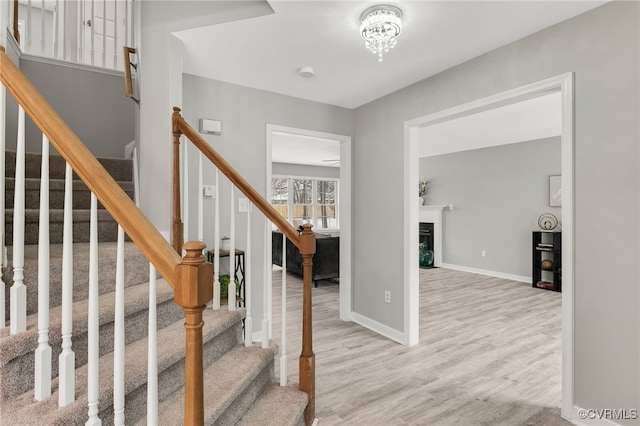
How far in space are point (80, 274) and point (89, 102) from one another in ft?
8.59

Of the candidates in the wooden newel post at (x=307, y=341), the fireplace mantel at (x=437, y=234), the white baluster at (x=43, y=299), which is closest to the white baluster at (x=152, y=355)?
the white baluster at (x=43, y=299)

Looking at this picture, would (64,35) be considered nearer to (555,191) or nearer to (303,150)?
(303,150)

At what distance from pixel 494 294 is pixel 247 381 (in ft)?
15.2

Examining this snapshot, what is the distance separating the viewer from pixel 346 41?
237cm

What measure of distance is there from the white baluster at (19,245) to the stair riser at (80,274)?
7.6 inches

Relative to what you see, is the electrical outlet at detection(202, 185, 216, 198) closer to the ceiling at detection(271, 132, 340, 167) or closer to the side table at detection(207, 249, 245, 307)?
the side table at detection(207, 249, 245, 307)

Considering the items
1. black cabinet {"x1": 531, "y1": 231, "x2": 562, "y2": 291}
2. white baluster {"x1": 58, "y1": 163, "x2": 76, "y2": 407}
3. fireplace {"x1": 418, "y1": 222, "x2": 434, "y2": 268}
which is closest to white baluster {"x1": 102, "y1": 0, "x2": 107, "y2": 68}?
white baluster {"x1": 58, "y1": 163, "x2": 76, "y2": 407}

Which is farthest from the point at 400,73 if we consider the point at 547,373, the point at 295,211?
the point at 295,211

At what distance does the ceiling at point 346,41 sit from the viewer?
199cm

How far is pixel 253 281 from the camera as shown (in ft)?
10.5

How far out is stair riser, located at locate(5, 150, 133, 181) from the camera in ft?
7.73

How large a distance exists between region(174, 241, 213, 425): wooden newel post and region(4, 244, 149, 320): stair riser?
899 mm

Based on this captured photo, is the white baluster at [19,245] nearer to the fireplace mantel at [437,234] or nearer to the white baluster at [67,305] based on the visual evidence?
the white baluster at [67,305]

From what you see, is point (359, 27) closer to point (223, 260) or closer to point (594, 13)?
point (594, 13)
